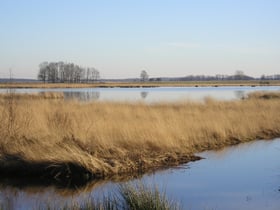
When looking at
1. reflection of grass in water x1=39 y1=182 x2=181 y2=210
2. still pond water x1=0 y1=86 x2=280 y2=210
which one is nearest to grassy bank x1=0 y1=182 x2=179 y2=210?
reflection of grass in water x1=39 y1=182 x2=181 y2=210

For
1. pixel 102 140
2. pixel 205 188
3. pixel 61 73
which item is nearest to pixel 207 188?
pixel 205 188

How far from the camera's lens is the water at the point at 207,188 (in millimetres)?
7855

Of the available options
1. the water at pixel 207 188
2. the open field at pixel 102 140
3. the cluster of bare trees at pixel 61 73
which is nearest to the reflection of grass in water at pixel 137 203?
the water at pixel 207 188

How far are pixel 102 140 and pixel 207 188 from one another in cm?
384

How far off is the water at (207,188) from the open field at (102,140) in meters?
0.82

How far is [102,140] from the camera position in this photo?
1196 centimetres

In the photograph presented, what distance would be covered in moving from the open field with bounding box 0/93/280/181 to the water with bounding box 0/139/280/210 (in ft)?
2.69

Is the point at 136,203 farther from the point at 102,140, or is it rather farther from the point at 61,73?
the point at 61,73

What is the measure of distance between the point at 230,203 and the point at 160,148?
500cm

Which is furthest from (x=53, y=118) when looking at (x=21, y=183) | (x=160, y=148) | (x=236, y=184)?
(x=236, y=184)

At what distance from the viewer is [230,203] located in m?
7.86

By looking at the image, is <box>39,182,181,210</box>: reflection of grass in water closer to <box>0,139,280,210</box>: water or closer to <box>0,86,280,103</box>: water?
<box>0,139,280,210</box>: water

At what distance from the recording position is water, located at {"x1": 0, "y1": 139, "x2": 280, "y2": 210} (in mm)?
7855

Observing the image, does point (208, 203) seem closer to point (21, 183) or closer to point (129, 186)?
point (129, 186)
